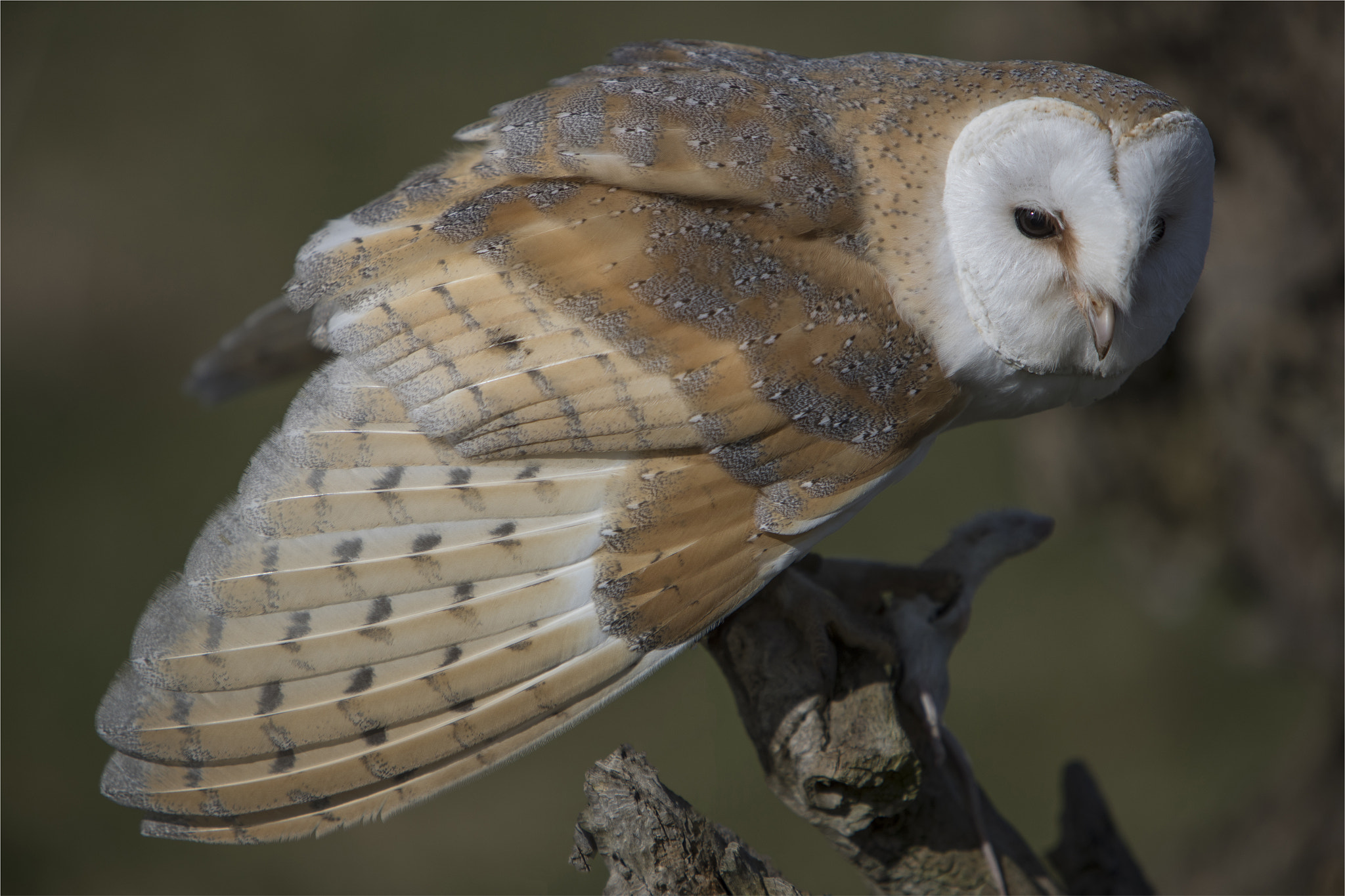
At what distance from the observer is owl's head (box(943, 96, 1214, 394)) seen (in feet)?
2.94

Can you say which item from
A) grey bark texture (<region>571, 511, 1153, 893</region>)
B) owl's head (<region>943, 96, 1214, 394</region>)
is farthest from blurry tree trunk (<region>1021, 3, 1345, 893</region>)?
owl's head (<region>943, 96, 1214, 394</region>)

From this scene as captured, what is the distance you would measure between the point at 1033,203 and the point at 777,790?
0.78 metres

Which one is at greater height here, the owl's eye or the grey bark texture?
the owl's eye

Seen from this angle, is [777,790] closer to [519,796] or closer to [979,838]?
[979,838]

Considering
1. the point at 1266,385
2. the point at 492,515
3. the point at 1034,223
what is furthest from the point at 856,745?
the point at 1266,385

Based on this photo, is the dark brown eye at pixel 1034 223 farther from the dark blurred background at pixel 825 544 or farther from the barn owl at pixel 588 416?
the dark blurred background at pixel 825 544

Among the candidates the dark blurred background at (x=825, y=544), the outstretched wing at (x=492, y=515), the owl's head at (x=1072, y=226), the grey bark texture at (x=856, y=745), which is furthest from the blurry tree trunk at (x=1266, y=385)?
the outstretched wing at (x=492, y=515)

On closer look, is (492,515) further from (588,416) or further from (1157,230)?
(1157,230)

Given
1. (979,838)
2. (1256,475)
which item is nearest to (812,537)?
(979,838)

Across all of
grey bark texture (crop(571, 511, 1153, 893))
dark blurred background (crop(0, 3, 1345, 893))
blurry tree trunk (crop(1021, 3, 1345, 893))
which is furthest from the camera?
dark blurred background (crop(0, 3, 1345, 893))

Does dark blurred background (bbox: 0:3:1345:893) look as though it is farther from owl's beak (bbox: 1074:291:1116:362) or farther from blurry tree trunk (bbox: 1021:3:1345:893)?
owl's beak (bbox: 1074:291:1116:362)

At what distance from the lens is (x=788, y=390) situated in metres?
0.95

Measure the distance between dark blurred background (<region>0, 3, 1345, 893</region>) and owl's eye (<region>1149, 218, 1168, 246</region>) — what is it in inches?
40.5

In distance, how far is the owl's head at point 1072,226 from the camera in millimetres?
897
